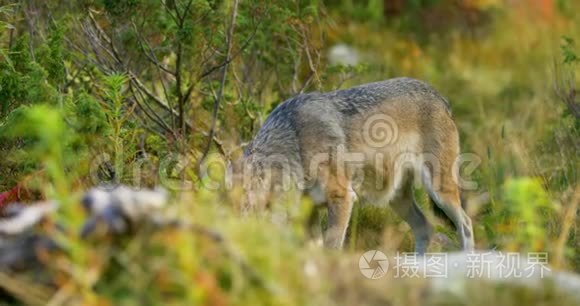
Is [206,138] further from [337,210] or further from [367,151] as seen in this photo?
[337,210]

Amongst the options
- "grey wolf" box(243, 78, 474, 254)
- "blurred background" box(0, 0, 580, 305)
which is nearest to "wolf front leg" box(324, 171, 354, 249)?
"grey wolf" box(243, 78, 474, 254)

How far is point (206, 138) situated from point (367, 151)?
160 cm

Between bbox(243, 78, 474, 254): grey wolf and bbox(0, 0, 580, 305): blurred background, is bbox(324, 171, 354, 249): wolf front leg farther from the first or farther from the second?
bbox(0, 0, 580, 305): blurred background

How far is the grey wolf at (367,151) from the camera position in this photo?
23.0ft

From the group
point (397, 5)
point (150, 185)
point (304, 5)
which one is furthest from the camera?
point (397, 5)

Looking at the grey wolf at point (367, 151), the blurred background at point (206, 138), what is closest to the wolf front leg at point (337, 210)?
the grey wolf at point (367, 151)

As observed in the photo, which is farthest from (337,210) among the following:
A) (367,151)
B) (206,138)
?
(206,138)

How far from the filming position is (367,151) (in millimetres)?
7449

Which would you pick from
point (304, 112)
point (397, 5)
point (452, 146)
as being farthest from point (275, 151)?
point (397, 5)

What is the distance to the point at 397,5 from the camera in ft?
56.3

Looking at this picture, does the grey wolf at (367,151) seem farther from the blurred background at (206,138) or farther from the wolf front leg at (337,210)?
the blurred background at (206,138)

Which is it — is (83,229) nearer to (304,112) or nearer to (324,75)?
(304,112)

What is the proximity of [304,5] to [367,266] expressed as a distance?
4.79 metres

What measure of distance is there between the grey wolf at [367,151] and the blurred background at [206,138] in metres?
0.21
